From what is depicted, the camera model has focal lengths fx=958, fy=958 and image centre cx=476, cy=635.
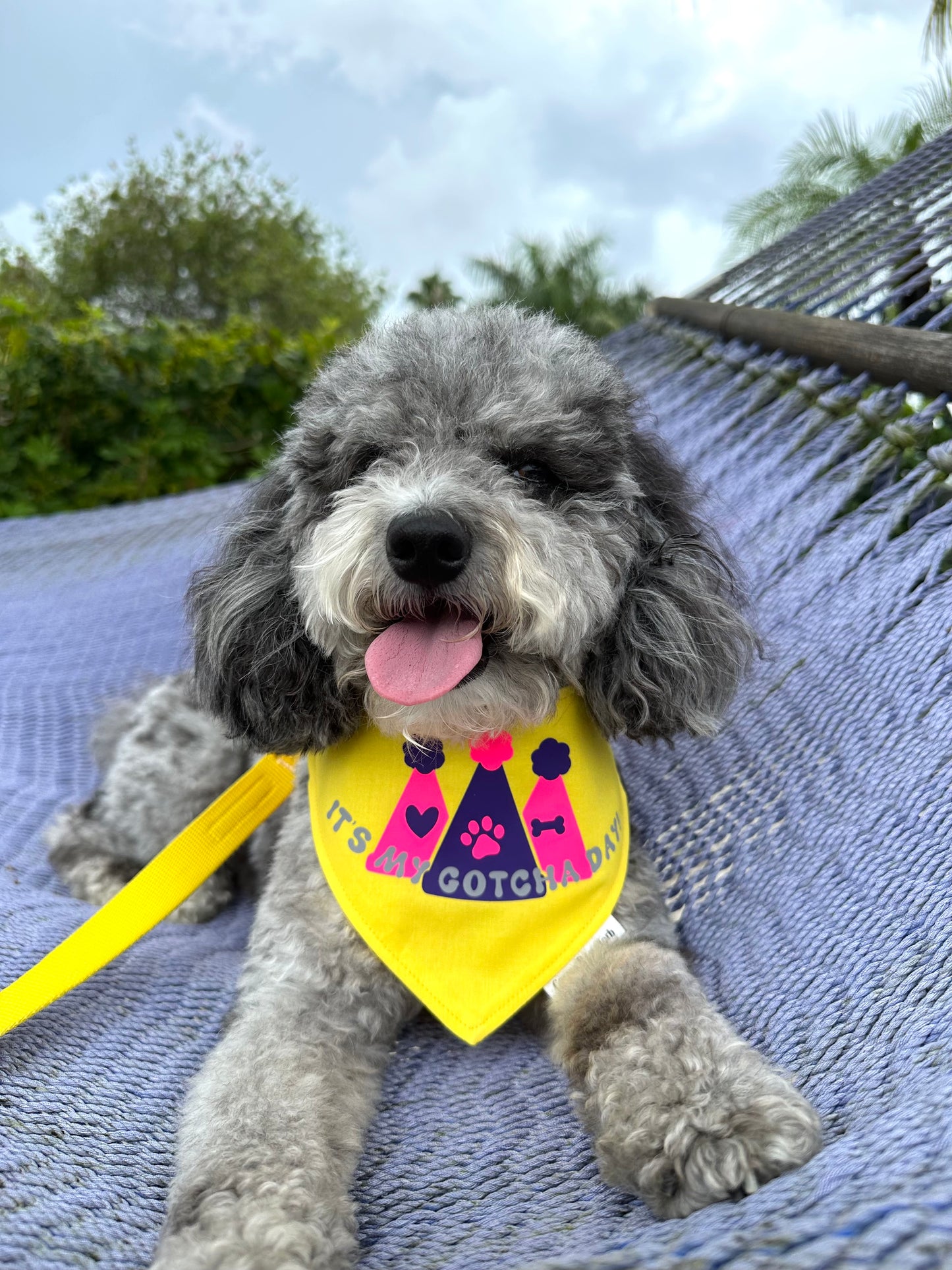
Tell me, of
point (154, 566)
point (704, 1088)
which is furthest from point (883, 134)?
point (704, 1088)

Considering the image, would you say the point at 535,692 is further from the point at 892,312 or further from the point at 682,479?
the point at 892,312

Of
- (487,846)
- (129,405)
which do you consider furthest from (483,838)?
(129,405)

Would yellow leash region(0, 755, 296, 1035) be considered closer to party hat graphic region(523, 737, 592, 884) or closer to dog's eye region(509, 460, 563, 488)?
party hat graphic region(523, 737, 592, 884)

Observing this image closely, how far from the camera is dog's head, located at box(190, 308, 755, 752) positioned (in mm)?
1590

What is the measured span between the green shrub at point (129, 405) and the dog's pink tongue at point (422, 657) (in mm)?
4030

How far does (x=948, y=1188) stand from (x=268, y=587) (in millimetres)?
1487

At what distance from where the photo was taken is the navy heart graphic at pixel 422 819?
1.79m

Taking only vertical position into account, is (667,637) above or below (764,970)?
above

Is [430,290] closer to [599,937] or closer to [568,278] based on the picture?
[568,278]

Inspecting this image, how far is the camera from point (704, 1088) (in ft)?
4.42

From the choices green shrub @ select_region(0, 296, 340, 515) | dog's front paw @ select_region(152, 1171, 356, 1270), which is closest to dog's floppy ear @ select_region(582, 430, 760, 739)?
dog's front paw @ select_region(152, 1171, 356, 1270)

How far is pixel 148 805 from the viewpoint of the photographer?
2.63 m

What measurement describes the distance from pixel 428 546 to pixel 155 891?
0.93m

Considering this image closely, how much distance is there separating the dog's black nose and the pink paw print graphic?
0.49m
